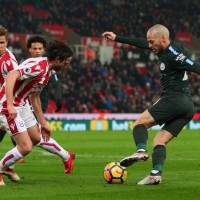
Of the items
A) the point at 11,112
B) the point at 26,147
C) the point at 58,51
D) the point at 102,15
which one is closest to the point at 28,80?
the point at 58,51

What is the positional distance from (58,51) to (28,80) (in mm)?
512

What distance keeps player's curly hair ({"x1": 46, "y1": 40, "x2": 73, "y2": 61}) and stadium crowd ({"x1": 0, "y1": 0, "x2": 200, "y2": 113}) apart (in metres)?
21.3

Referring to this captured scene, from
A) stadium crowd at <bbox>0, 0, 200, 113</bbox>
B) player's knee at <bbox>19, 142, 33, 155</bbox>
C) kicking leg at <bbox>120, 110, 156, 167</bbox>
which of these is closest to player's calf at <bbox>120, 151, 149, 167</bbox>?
kicking leg at <bbox>120, 110, 156, 167</bbox>

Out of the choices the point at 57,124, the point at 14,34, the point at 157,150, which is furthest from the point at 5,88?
the point at 14,34

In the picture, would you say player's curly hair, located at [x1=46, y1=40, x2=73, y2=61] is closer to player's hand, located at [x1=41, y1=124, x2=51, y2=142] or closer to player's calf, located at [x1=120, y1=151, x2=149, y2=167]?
player's hand, located at [x1=41, y1=124, x2=51, y2=142]

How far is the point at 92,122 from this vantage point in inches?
1246

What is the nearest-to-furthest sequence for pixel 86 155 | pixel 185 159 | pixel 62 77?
pixel 185 159
pixel 86 155
pixel 62 77

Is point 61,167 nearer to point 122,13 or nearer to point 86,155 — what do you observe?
point 86,155

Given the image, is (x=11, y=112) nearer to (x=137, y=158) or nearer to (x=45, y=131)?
(x=45, y=131)

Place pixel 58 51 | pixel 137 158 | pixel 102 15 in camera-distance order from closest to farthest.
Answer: pixel 137 158 → pixel 58 51 → pixel 102 15

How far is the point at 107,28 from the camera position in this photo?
41.9 m

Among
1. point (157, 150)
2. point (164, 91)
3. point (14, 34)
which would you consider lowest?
point (14, 34)

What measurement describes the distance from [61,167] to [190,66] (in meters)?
3.73

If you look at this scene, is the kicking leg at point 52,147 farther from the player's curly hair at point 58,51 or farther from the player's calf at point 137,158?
the player's calf at point 137,158
